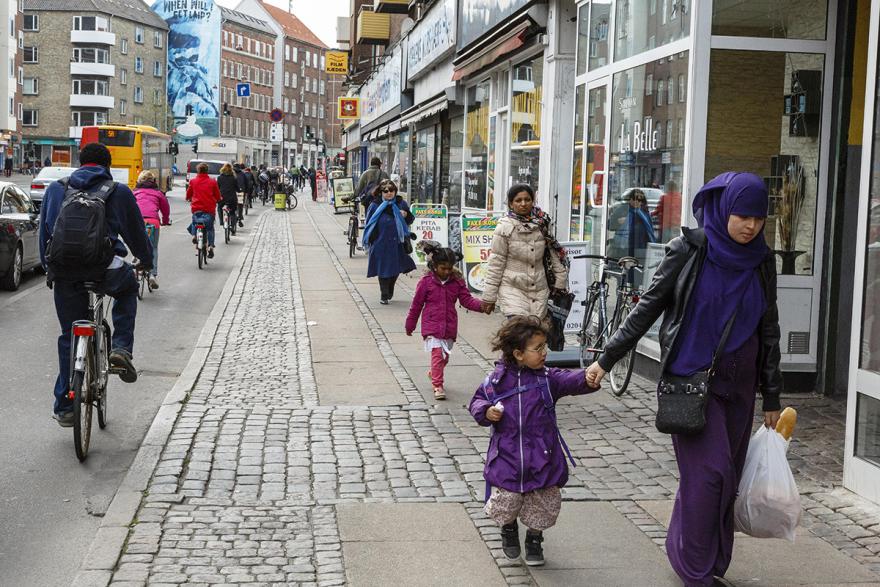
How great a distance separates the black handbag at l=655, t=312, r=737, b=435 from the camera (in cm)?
467

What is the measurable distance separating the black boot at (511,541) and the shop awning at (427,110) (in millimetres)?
17667

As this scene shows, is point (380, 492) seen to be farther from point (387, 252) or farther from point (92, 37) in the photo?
point (92, 37)

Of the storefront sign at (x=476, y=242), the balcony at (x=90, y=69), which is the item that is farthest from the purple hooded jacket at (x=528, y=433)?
the balcony at (x=90, y=69)

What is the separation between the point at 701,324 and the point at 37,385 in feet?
21.2

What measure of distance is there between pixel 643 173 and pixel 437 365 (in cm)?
275

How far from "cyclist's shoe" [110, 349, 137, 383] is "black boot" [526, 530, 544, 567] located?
11.7 ft

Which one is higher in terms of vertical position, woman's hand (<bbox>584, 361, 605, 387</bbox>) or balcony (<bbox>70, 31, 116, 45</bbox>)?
balcony (<bbox>70, 31, 116, 45</bbox>)

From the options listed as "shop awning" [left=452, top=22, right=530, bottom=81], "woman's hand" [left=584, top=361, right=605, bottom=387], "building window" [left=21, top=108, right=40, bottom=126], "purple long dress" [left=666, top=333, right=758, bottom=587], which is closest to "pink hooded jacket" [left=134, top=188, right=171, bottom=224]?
"shop awning" [left=452, top=22, right=530, bottom=81]

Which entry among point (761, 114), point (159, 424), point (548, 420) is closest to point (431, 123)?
point (761, 114)

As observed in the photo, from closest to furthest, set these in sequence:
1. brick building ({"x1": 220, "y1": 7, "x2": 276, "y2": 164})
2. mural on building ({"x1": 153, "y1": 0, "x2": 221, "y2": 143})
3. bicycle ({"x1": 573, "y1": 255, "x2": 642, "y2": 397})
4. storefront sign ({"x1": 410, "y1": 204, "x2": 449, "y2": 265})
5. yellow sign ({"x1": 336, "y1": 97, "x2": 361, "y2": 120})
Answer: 1. bicycle ({"x1": 573, "y1": 255, "x2": 642, "y2": 397})
2. storefront sign ({"x1": 410, "y1": 204, "x2": 449, "y2": 265})
3. yellow sign ({"x1": 336, "y1": 97, "x2": 361, "y2": 120})
4. mural on building ({"x1": 153, "y1": 0, "x2": 221, "y2": 143})
5. brick building ({"x1": 220, "y1": 7, "x2": 276, "y2": 164})

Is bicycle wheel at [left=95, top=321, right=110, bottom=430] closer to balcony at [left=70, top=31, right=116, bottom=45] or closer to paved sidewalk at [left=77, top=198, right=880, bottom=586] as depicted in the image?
paved sidewalk at [left=77, top=198, right=880, bottom=586]

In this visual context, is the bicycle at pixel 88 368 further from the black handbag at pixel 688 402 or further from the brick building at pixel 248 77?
the brick building at pixel 248 77

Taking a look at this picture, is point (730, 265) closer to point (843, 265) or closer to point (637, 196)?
point (843, 265)

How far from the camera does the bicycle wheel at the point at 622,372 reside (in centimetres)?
925
